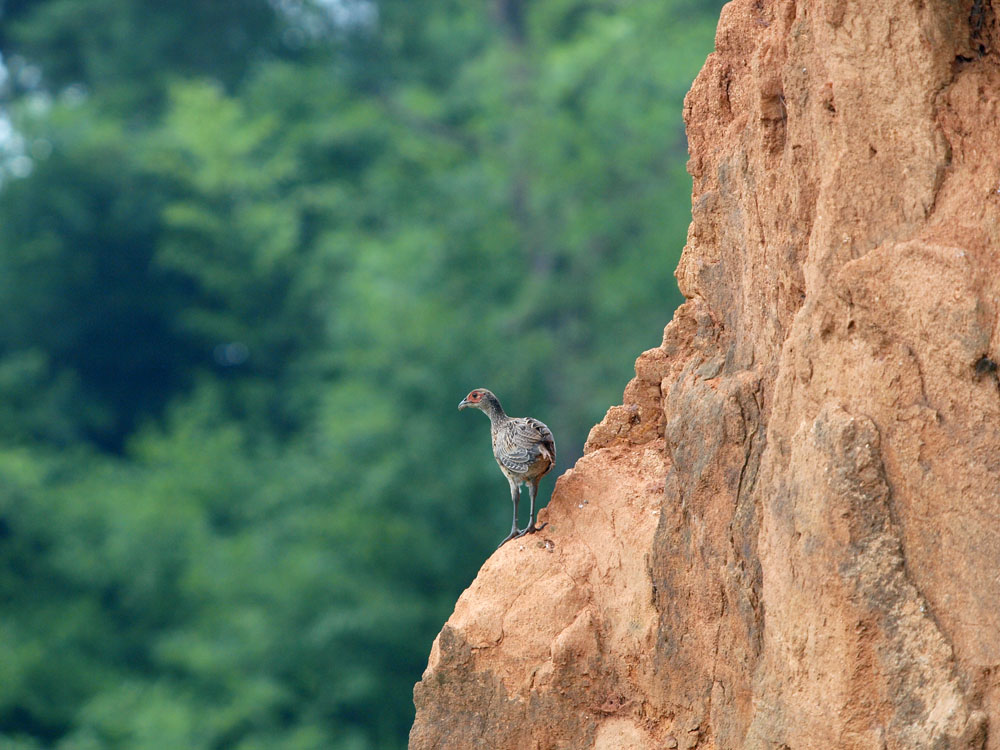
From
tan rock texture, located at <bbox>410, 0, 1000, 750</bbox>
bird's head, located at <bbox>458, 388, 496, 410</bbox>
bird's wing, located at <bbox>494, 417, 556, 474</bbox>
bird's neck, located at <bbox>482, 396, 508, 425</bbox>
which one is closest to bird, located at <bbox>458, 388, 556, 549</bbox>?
bird's wing, located at <bbox>494, 417, 556, 474</bbox>

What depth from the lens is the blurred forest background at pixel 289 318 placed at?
1995 centimetres

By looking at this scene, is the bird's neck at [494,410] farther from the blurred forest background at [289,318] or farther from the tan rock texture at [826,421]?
the blurred forest background at [289,318]

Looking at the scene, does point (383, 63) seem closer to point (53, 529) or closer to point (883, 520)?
point (53, 529)

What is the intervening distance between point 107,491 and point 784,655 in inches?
736

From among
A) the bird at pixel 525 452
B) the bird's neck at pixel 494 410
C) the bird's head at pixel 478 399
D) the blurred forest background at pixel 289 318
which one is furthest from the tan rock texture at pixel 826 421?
the blurred forest background at pixel 289 318

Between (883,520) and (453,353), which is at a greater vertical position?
(453,353)

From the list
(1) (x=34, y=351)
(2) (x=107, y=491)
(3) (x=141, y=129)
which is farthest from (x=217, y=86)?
(2) (x=107, y=491)

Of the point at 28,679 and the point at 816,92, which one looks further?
the point at 28,679

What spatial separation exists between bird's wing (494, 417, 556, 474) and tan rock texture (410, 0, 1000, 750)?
50.2 inches

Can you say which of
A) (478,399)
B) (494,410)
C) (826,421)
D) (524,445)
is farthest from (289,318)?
(826,421)

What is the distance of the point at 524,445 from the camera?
739cm

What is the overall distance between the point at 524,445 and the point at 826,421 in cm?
270

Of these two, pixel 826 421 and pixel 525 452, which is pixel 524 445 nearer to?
pixel 525 452

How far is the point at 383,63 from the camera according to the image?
95.2ft
